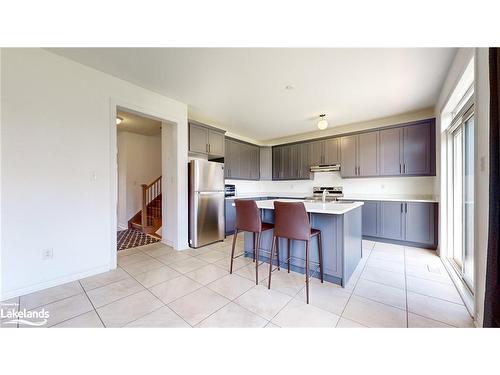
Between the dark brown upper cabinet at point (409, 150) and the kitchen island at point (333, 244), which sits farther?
the dark brown upper cabinet at point (409, 150)

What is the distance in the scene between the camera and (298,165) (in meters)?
5.16

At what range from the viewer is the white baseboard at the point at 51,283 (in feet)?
6.03

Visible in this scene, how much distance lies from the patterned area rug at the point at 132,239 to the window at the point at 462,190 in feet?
15.5

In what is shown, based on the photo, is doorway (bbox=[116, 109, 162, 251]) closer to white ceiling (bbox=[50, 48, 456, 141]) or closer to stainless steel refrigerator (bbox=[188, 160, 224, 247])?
stainless steel refrigerator (bbox=[188, 160, 224, 247])

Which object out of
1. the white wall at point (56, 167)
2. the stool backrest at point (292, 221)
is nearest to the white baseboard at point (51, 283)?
the white wall at point (56, 167)

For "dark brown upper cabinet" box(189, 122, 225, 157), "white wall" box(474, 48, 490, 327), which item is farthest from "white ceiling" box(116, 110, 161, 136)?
"white wall" box(474, 48, 490, 327)

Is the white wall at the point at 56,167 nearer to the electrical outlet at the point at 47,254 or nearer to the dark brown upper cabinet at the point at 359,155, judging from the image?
the electrical outlet at the point at 47,254

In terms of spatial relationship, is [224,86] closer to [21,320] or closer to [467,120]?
[467,120]

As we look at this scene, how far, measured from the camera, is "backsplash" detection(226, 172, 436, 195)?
3818 millimetres

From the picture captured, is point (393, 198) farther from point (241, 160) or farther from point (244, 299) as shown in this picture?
point (244, 299)

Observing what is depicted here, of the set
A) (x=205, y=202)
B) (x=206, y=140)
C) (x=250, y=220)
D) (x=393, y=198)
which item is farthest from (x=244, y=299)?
(x=393, y=198)
